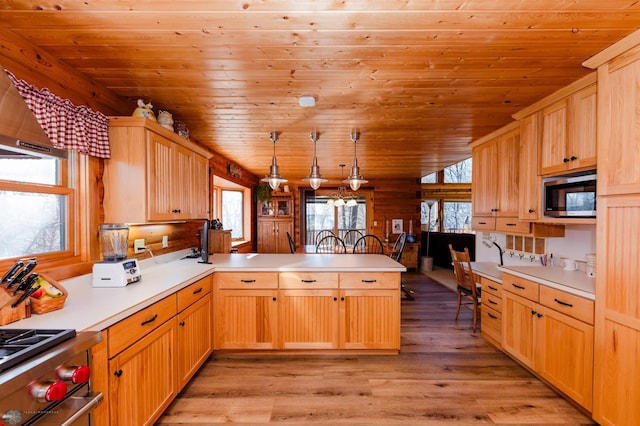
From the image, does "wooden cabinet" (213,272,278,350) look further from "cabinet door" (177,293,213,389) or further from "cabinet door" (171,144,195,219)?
"cabinet door" (171,144,195,219)

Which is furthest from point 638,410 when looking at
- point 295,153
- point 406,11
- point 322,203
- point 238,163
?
point 322,203

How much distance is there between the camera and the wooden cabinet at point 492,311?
288cm

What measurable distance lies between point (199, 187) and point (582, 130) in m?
3.34

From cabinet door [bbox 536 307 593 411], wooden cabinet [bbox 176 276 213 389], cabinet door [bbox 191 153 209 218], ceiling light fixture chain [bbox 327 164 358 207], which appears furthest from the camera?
ceiling light fixture chain [bbox 327 164 358 207]

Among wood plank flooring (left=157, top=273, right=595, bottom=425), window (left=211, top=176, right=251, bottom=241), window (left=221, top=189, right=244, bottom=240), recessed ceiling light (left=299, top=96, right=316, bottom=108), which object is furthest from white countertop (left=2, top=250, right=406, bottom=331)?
window (left=221, top=189, right=244, bottom=240)

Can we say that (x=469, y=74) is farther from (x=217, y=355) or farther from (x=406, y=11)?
(x=217, y=355)

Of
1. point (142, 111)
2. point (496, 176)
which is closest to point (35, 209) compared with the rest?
point (142, 111)

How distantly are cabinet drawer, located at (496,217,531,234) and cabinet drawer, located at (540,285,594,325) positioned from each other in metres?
0.67

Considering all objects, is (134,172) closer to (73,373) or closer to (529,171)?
(73,373)

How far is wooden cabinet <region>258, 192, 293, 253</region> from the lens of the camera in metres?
7.29

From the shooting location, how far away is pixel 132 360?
1.60 metres

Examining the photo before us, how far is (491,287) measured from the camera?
2984mm

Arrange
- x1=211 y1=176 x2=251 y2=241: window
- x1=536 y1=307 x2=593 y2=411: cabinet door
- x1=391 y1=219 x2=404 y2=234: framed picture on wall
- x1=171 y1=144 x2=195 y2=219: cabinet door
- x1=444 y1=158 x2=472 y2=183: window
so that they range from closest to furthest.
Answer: x1=536 y1=307 x2=593 y2=411: cabinet door → x1=171 y1=144 x2=195 y2=219: cabinet door → x1=211 y1=176 x2=251 y2=241: window → x1=391 y1=219 x2=404 y2=234: framed picture on wall → x1=444 y1=158 x2=472 y2=183: window

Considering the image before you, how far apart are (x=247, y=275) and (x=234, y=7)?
207 centimetres
